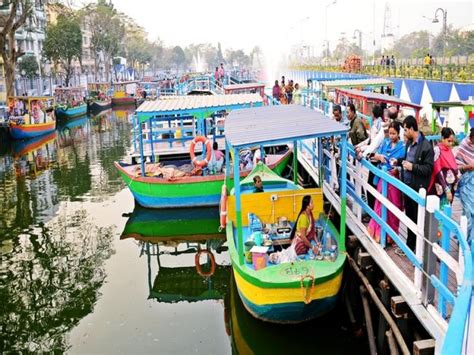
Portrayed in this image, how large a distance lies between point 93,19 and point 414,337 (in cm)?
6590

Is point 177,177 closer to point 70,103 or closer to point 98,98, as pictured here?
point 70,103

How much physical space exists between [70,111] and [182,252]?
106 feet

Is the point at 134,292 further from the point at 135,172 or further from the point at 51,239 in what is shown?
the point at 135,172

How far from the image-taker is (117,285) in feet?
34.1

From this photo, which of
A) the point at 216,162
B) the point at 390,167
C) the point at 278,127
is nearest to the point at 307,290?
the point at 390,167

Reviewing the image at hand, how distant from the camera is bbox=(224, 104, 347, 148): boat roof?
7684 millimetres

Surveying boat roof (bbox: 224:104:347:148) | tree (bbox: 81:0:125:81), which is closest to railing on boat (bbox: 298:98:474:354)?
boat roof (bbox: 224:104:347:148)

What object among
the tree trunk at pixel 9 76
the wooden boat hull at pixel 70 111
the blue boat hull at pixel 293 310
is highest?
the tree trunk at pixel 9 76

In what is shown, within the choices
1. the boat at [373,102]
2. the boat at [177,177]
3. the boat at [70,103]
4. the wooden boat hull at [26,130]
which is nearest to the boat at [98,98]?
the boat at [70,103]

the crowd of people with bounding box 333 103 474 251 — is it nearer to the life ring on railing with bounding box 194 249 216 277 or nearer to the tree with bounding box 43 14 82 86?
the life ring on railing with bounding box 194 249 216 277

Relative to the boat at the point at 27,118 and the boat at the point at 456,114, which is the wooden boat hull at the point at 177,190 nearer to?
the boat at the point at 456,114

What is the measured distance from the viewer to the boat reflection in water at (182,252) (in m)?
10.2

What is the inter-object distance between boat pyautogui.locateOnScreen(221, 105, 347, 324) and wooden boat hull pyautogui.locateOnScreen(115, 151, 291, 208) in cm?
447

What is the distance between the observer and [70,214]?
15352 mm
